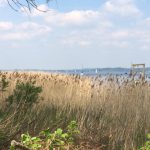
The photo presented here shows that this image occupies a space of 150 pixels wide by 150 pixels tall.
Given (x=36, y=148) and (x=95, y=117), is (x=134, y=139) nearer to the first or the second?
(x=95, y=117)

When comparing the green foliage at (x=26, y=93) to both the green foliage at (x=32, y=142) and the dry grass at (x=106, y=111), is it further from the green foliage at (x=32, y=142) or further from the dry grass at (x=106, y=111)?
the green foliage at (x=32, y=142)

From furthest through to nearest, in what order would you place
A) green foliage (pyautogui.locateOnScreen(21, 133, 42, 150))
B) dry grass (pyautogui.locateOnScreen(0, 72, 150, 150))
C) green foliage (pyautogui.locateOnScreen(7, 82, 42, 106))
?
green foliage (pyautogui.locateOnScreen(7, 82, 42, 106))
dry grass (pyautogui.locateOnScreen(0, 72, 150, 150))
green foliage (pyautogui.locateOnScreen(21, 133, 42, 150))

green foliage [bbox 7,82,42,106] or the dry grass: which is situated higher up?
green foliage [bbox 7,82,42,106]

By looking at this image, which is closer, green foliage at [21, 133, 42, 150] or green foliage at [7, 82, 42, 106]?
green foliage at [21, 133, 42, 150]

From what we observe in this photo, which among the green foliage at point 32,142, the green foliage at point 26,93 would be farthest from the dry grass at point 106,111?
the green foliage at point 32,142

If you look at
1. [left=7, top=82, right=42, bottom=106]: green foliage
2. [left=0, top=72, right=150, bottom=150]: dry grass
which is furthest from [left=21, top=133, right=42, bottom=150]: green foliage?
[left=7, top=82, right=42, bottom=106]: green foliage

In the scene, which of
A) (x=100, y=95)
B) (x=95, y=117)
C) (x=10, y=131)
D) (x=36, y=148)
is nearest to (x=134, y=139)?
(x=95, y=117)

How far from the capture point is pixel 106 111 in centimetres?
971

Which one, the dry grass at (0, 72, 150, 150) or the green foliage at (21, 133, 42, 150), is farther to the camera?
the dry grass at (0, 72, 150, 150)

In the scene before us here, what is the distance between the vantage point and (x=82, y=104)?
35.7 ft

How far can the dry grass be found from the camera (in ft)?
26.3

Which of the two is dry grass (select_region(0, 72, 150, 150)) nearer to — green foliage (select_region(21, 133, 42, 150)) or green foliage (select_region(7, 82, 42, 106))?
green foliage (select_region(7, 82, 42, 106))

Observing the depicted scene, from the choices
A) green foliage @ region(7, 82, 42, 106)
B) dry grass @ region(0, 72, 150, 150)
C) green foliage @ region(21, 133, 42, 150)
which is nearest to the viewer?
green foliage @ region(21, 133, 42, 150)

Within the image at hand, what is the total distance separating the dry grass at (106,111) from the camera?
8.03m
